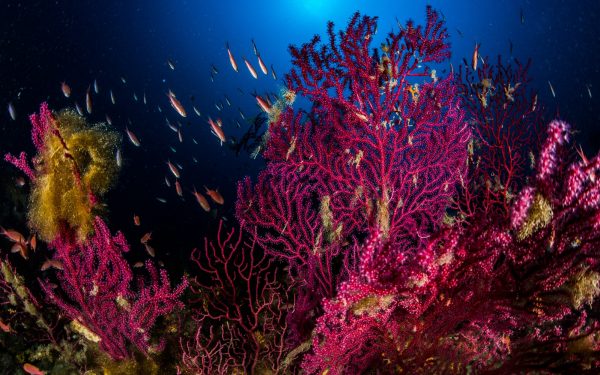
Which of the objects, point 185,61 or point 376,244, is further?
point 185,61

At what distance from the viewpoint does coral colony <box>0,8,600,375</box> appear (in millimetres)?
2426

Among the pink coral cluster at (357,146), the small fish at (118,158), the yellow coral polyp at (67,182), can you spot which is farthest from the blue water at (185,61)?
the pink coral cluster at (357,146)

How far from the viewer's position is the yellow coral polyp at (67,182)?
4250mm

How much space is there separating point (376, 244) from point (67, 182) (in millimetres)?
3951

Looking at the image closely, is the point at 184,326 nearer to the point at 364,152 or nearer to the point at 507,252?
the point at 364,152

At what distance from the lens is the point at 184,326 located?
5.43 meters

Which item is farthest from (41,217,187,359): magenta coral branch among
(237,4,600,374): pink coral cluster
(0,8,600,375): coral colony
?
(237,4,600,374): pink coral cluster

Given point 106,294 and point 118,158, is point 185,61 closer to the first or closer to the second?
point 118,158

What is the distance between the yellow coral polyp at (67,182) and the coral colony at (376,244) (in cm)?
2

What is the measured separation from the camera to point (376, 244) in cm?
232

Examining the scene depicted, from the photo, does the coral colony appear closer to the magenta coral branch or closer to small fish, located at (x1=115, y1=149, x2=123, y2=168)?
the magenta coral branch

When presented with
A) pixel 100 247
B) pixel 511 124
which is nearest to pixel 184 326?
pixel 100 247

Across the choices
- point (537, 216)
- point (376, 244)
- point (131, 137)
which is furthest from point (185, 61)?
point (537, 216)

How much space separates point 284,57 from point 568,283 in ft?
344
